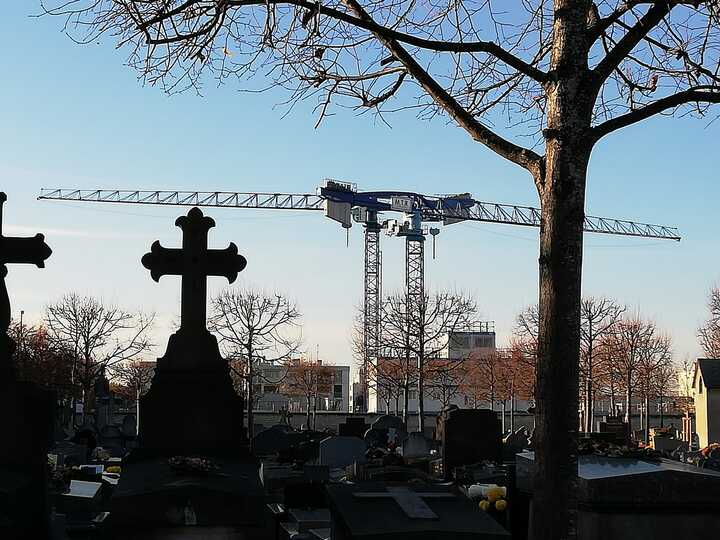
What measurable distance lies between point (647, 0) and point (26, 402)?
5467 mm

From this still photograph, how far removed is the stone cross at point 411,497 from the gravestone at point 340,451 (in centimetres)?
1124

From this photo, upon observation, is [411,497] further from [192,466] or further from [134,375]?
[134,375]

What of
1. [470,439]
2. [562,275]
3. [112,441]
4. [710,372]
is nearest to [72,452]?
[112,441]

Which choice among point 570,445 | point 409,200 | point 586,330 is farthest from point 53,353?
point 409,200

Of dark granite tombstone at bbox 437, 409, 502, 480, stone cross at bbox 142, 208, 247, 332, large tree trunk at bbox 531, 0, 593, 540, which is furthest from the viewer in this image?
dark granite tombstone at bbox 437, 409, 502, 480

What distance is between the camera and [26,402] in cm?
745

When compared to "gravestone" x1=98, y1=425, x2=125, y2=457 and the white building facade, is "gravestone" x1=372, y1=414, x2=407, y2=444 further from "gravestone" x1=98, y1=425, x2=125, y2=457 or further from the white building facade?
the white building facade

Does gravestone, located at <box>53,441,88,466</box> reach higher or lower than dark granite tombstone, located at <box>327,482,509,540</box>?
lower

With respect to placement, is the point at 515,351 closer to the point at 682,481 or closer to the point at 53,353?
the point at 53,353

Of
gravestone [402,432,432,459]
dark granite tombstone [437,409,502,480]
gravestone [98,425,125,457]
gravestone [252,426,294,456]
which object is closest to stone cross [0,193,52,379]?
dark granite tombstone [437,409,502,480]

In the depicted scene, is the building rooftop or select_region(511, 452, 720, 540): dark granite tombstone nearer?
select_region(511, 452, 720, 540): dark granite tombstone

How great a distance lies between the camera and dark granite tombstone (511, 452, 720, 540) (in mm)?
7480

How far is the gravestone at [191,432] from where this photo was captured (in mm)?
7039

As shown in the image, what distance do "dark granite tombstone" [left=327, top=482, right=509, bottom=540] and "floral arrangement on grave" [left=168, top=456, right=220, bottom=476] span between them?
103 cm
